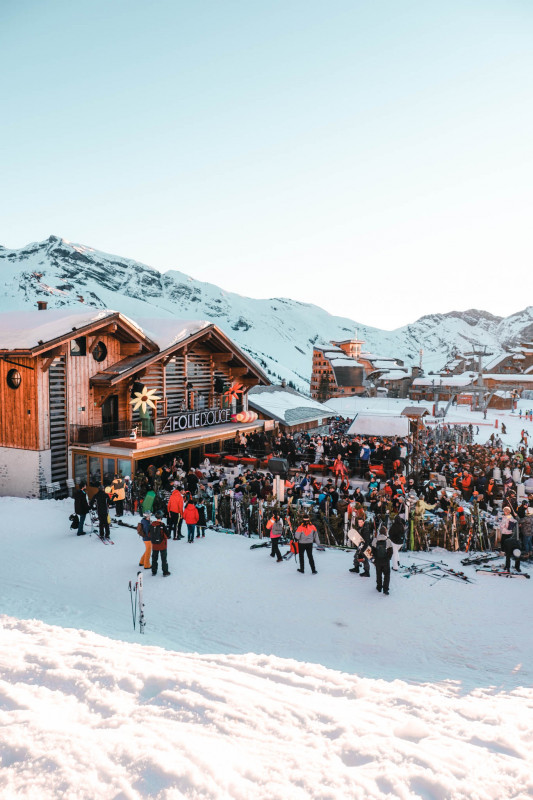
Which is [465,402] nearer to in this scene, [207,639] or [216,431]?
[216,431]

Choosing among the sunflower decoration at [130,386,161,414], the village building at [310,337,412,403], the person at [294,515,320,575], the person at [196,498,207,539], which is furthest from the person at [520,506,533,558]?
the village building at [310,337,412,403]

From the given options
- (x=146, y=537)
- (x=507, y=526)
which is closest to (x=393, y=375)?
(x=507, y=526)

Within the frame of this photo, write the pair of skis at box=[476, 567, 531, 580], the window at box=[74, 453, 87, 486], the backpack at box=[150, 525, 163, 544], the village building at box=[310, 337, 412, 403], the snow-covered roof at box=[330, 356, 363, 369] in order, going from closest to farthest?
the backpack at box=[150, 525, 163, 544]
the pair of skis at box=[476, 567, 531, 580]
the window at box=[74, 453, 87, 486]
the village building at box=[310, 337, 412, 403]
the snow-covered roof at box=[330, 356, 363, 369]

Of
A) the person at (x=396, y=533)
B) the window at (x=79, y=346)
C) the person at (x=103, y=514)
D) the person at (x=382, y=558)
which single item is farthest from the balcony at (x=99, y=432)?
the person at (x=382, y=558)

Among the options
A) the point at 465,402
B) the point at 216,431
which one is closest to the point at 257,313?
the point at 465,402

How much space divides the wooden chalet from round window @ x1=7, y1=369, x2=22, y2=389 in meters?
0.04

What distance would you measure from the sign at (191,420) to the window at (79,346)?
177 inches

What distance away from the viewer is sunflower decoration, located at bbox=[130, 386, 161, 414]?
19.6m

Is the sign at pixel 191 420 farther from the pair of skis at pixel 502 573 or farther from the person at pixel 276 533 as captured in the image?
the pair of skis at pixel 502 573

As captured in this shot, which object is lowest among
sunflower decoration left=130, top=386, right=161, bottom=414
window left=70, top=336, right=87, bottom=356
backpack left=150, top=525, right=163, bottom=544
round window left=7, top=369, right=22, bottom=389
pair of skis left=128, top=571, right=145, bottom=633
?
pair of skis left=128, top=571, right=145, bottom=633

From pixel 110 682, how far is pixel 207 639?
2538mm

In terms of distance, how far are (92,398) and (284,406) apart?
516 inches

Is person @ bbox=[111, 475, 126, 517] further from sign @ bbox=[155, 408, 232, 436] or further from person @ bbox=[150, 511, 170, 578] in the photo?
sign @ bbox=[155, 408, 232, 436]

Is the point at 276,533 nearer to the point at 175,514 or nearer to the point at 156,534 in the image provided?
the point at 156,534
